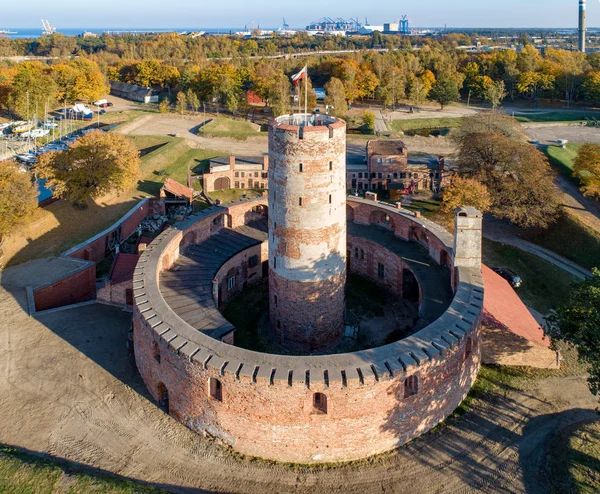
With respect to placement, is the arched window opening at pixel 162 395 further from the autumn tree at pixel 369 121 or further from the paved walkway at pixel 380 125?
the autumn tree at pixel 369 121

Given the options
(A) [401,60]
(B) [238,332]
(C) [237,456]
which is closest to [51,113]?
(A) [401,60]

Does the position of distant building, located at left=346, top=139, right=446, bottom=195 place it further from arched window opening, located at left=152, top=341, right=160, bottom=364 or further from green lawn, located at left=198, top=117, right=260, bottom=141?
arched window opening, located at left=152, top=341, right=160, bottom=364

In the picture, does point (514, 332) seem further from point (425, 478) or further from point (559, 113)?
point (559, 113)

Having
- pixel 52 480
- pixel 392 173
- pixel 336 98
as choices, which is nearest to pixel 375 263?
pixel 52 480

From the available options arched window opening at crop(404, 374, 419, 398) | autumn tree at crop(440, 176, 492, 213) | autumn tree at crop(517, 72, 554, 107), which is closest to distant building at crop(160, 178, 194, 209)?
autumn tree at crop(440, 176, 492, 213)

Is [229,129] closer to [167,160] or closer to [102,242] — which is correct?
[167,160]

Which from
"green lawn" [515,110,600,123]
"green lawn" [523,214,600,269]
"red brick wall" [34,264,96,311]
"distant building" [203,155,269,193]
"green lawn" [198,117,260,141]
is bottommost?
"red brick wall" [34,264,96,311]

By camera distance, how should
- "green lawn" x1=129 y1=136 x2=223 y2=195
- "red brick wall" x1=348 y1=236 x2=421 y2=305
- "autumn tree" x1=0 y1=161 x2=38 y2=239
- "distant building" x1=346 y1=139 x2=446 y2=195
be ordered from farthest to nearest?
"distant building" x1=346 y1=139 x2=446 y2=195 → "green lawn" x1=129 y1=136 x2=223 y2=195 → "autumn tree" x1=0 y1=161 x2=38 y2=239 → "red brick wall" x1=348 y1=236 x2=421 y2=305
